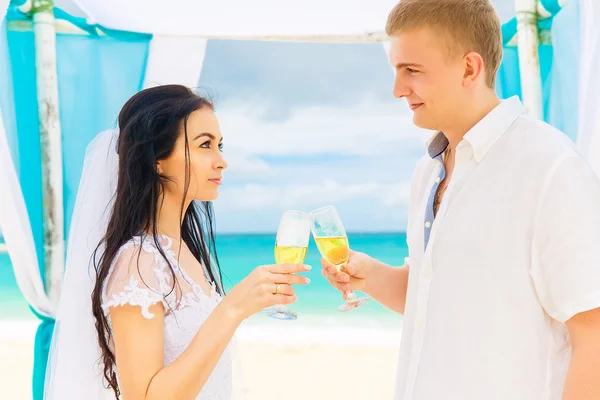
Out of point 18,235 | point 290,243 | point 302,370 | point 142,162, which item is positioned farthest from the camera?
point 302,370

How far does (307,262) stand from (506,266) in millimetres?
14908

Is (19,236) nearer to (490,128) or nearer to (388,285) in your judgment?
(388,285)

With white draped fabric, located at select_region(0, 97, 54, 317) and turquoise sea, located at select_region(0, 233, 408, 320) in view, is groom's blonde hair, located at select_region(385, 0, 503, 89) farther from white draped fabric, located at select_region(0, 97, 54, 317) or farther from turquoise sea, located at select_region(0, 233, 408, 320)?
turquoise sea, located at select_region(0, 233, 408, 320)

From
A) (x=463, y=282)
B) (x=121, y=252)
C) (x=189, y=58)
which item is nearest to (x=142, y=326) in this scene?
(x=121, y=252)

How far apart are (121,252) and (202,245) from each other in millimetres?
497

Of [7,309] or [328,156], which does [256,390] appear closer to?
[7,309]

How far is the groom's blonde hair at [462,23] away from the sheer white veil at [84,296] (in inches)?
41.6

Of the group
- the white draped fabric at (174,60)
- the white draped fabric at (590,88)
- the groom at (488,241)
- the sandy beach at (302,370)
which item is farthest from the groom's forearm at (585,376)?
the sandy beach at (302,370)

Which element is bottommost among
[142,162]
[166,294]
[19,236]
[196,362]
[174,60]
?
[19,236]

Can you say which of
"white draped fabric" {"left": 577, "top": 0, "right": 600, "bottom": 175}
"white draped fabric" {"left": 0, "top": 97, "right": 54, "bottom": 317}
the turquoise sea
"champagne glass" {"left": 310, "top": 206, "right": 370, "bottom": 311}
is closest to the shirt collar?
"champagne glass" {"left": 310, "top": 206, "right": 370, "bottom": 311}

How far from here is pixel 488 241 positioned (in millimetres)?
1539

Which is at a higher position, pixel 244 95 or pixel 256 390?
pixel 244 95

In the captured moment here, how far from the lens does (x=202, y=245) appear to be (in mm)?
2223

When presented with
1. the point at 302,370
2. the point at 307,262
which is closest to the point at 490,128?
the point at 302,370
